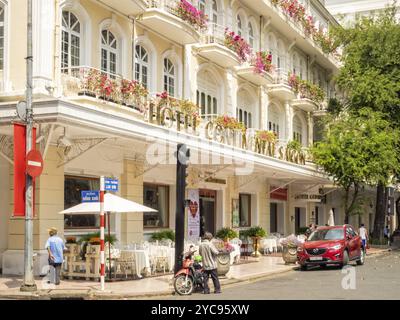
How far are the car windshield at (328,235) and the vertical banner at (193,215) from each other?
4.74 m

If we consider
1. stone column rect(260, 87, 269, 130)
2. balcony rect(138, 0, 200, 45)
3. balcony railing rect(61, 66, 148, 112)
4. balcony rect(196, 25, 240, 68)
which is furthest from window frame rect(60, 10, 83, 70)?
stone column rect(260, 87, 269, 130)

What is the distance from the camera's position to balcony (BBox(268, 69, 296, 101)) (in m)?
32.6

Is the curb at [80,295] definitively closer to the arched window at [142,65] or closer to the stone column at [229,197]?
the arched window at [142,65]

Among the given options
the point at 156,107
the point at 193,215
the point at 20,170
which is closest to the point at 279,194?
the point at 193,215

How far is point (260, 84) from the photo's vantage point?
31531 millimetres

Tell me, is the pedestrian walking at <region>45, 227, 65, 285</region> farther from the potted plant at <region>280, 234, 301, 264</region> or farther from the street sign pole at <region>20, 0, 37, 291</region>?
the potted plant at <region>280, 234, 301, 264</region>

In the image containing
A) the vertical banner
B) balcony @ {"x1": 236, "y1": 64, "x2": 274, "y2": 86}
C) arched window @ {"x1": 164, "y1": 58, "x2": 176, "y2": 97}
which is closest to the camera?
arched window @ {"x1": 164, "y1": 58, "x2": 176, "y2": 97}

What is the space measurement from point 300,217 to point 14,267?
923 inches

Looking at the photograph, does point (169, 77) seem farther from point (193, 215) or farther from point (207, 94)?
point (193, 215)

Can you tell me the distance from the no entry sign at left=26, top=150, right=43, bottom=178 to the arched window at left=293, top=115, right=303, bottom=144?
23.7 m

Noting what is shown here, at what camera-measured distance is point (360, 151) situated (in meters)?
32.0

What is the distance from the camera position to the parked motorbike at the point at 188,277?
1502 centimetres
